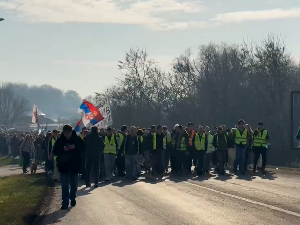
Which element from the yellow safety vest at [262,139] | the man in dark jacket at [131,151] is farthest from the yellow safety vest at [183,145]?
the yellow safety vest at [262,139]

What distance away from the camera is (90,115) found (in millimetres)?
30719

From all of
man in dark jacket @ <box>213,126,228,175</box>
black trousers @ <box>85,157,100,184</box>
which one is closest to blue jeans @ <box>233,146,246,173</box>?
man in dark jacket @ <box>213,126,228,175</box>

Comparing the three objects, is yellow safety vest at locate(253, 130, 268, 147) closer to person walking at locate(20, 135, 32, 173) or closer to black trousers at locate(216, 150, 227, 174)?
black trousers at locate(216, 150, 227, 174)

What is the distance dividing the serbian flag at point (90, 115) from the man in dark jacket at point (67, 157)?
14316 millimetres

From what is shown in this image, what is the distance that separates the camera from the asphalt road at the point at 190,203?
43.8 ft

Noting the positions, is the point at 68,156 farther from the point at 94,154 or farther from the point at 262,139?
Answer: the point at 262,139

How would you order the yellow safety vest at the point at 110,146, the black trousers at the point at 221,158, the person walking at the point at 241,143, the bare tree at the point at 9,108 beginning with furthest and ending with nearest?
the bare tree at the point at 9,108, the black trousers at the point at 221,158, the person walking at the point at 241,143, the yellow safety vest at the point at 110,146

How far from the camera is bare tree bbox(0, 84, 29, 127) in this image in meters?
177

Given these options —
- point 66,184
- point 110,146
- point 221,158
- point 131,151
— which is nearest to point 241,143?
point 221,158

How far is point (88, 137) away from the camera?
23.1 meters

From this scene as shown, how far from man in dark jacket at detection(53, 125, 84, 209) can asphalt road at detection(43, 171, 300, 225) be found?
1.88 feet

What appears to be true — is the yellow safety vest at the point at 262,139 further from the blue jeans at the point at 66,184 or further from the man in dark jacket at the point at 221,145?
the blue jeans at the point at 66,184

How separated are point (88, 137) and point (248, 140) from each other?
22.0ft

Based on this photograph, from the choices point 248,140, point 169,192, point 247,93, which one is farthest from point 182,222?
point 247,93
